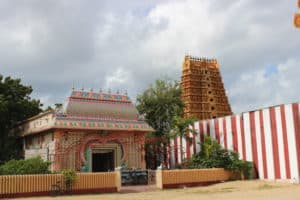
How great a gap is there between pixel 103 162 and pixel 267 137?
10.1m

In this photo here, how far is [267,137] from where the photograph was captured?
850 inches

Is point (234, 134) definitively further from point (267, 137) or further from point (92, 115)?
point (92, 115)

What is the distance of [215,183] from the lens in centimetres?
2120

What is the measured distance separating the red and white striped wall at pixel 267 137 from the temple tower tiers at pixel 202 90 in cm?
2105

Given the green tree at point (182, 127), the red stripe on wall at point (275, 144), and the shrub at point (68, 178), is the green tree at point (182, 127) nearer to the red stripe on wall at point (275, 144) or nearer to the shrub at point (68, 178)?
the red stripe on wall at point (275, 144)

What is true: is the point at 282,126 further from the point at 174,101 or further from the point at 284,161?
the point at 174,101

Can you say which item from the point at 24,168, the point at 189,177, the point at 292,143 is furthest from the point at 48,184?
the point at 292,143

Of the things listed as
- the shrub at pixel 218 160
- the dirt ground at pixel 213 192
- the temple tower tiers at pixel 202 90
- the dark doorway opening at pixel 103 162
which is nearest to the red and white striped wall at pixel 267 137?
the shrub at pixel 218 160

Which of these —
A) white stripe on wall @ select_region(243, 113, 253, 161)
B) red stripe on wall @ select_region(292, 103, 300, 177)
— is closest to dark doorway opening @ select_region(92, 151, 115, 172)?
white stripe on wall @ select_region(243, 113, 253, 161)

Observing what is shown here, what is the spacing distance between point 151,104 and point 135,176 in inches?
413

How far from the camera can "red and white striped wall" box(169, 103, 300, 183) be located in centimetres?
2012

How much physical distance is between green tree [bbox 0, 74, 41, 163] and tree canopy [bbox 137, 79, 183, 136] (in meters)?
8.11

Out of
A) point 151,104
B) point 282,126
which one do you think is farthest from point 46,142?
point 282,126

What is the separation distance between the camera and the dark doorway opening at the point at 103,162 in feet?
81.4
